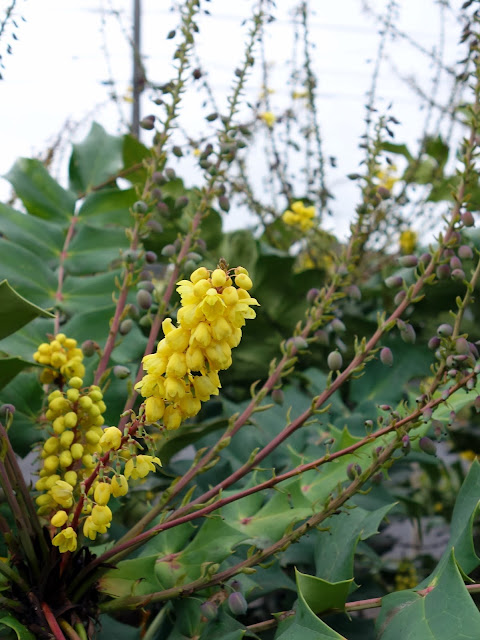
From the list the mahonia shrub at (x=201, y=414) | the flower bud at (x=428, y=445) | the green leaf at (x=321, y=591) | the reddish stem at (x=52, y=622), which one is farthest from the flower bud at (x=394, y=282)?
the reddish stem at (x=52, y=622)

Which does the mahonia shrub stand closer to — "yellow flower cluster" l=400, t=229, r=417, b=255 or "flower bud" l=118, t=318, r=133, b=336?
"flower bud" l=118, t=318, r=133, b=336

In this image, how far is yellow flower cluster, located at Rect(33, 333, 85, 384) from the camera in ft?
1.73

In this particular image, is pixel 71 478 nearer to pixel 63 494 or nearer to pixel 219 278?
pixel 63 494

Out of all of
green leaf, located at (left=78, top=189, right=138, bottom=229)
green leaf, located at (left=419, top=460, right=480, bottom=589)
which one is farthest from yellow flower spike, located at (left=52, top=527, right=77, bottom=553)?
green leaf, located at (left=78, top=189, right=138, bottom=229)

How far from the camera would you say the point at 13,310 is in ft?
1.47

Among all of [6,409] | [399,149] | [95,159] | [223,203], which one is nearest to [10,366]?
[6,409]

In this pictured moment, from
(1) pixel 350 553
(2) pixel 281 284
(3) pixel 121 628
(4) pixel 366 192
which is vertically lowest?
(3) pixel 121 628

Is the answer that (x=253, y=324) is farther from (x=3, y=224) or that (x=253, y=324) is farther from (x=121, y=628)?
(x=121, y=628)

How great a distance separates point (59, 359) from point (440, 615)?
322 mm

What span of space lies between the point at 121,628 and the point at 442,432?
0.30 m

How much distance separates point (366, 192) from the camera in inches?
24.0

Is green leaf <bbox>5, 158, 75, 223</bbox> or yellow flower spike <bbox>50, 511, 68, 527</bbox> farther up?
green leaf <bbox>5, 158, 75, 223</bbox>

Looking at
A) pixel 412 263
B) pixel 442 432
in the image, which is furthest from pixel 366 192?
pixel 442 432

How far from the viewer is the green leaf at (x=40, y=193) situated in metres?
0.84
